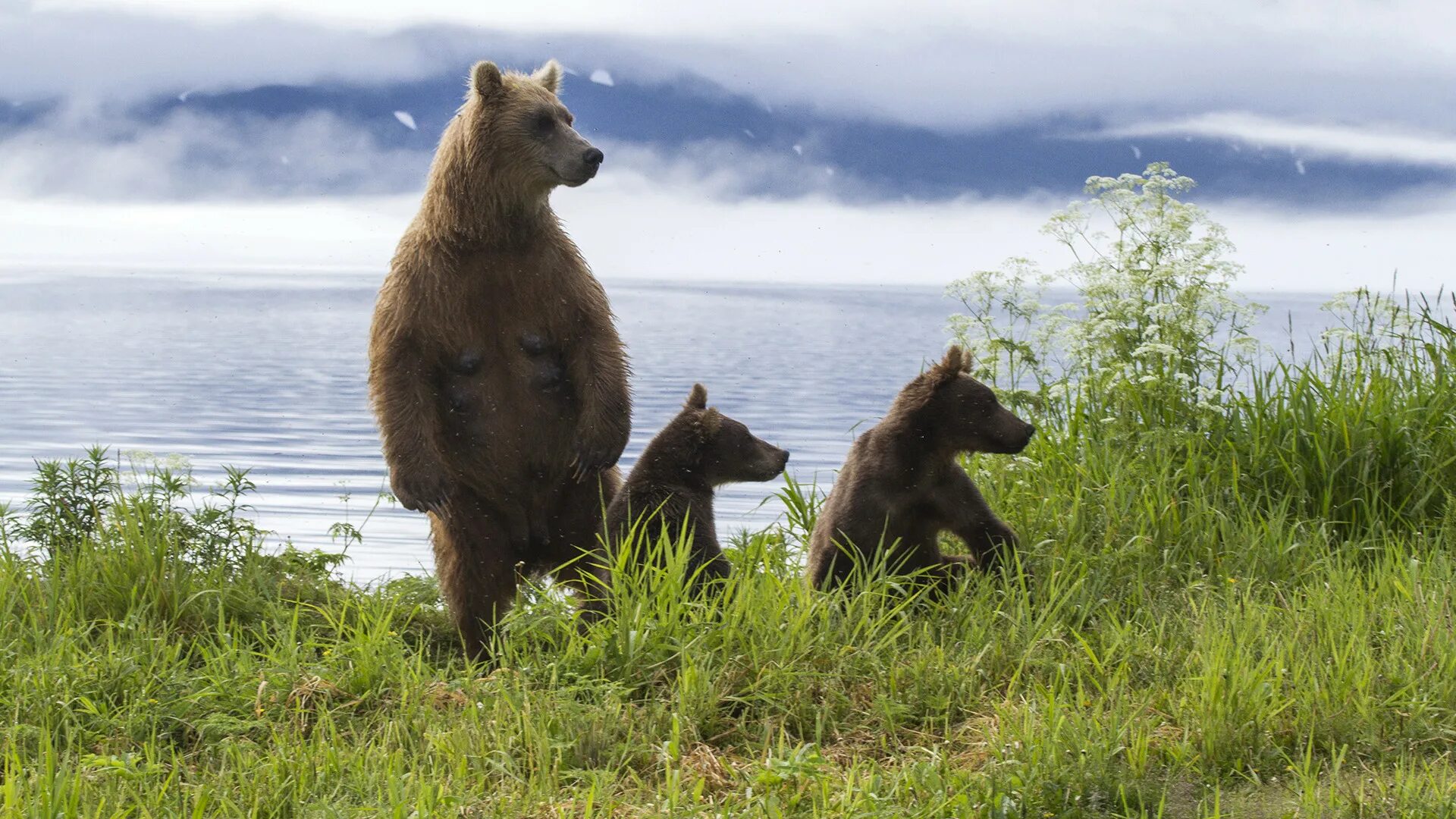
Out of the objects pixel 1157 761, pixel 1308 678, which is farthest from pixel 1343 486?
pixel 1157 761

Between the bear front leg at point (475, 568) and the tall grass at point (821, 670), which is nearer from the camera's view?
the tall grass at point (821, 670)

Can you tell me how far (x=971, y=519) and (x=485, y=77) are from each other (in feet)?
8.15

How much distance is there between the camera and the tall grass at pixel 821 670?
3.78 metres

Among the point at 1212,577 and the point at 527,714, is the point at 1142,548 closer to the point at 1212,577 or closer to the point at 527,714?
the point at 1212,577

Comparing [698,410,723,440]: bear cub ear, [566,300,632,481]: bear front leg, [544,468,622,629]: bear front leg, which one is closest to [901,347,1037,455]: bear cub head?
[698,410,723,440]: bear cub ear

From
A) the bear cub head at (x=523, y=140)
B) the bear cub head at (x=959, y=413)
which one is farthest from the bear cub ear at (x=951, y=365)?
the bear cub head at (x=523, y=140)

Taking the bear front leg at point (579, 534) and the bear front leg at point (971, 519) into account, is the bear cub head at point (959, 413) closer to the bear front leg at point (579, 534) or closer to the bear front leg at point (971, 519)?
the bear front leg at point (971, 519)

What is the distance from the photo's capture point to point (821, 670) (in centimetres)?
453

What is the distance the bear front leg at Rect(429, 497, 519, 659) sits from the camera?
5.16m

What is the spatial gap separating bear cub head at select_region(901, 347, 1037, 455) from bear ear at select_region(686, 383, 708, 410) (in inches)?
31.1

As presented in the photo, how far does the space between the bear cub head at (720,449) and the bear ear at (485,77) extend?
144cm

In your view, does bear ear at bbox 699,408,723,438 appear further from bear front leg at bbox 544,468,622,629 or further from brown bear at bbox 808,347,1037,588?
brown bear at bbox 808,347,1037,588

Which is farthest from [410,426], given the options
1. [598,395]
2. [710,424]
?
[710,424]

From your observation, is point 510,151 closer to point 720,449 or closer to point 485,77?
point 485,77
